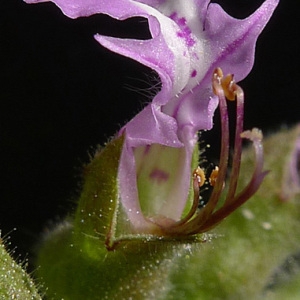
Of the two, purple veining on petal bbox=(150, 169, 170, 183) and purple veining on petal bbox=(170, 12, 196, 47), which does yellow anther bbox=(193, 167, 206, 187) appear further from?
purple veining on petal bbox=(170, 12, 196, 47)

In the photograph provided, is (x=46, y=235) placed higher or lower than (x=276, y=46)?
higher

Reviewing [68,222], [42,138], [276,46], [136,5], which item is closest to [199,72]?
[136,5]

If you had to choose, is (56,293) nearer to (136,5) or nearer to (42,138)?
(136,5)

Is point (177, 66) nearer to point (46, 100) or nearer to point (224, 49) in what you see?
point (224, 49)

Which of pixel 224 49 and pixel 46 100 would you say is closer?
pixel 224 49

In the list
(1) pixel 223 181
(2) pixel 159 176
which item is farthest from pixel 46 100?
(1) pixel 223 181

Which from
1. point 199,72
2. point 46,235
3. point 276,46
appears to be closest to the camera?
point 199,72

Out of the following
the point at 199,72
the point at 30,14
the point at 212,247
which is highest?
the point at 199,72

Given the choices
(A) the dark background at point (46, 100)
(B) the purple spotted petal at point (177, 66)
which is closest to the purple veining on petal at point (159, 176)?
(B) the purple spotted petal at point (177, 66)
